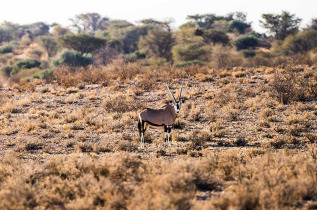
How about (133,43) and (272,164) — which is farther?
(133,43)

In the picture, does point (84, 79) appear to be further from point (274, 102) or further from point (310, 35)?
point (310, 35)

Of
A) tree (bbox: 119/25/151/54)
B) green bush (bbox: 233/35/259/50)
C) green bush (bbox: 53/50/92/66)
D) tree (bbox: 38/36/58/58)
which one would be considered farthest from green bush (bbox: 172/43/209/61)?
tree (bbox: 38/36/58/58)

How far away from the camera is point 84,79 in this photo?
2262cm

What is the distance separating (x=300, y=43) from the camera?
41219 millimetres

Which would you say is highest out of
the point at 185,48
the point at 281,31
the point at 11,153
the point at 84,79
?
the point at 281,31

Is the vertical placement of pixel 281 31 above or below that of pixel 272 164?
above

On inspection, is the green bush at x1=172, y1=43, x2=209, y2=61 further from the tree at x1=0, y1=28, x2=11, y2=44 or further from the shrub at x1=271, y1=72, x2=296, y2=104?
the tree at x1=0, y1=28, x2=11, y2=44

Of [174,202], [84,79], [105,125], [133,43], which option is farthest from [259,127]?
[133,43]

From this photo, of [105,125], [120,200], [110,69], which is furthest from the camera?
[110,69]

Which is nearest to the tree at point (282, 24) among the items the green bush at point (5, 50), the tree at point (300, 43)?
the tree at point (300, 43)

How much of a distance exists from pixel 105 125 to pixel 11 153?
151 inches

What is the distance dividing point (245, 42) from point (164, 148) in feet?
155

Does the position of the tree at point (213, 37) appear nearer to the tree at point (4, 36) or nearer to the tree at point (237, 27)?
the tree at point (237, 27)

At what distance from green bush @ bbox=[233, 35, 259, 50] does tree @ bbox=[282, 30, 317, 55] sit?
11099 mm
